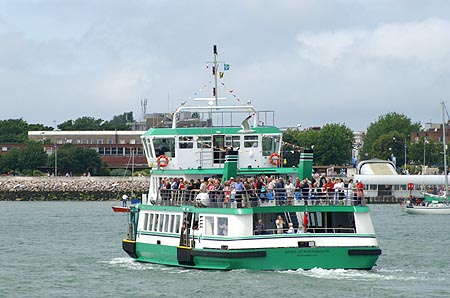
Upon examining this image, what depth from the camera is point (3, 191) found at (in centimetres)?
16225

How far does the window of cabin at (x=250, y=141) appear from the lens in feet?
177

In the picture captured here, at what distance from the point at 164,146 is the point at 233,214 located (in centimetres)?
881

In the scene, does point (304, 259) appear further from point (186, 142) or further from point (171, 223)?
point (186, 142)

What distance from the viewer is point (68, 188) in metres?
160

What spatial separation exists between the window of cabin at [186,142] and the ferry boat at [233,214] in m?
0.04

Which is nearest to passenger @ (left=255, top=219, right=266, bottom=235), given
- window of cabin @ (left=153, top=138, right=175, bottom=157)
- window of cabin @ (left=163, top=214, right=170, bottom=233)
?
window of cabin @ (left=163, top=214, right=170, bottom=233)

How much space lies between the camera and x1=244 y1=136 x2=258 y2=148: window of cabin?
54047mm

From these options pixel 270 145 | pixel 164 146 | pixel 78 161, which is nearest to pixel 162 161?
pixel 164 146

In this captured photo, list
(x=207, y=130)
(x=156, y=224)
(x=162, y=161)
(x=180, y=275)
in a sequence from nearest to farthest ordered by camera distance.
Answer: (x=180, y=275) < (x=156, y=224) < (x=207, y=130) < (x=162, y=161)

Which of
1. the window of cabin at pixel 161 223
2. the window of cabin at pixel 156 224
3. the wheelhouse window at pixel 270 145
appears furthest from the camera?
the wheelhouse window at pixel 270 145

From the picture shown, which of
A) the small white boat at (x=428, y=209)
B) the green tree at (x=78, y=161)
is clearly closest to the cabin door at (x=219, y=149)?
the small white boat at (x=428, y=209)

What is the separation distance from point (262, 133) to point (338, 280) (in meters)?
11.4

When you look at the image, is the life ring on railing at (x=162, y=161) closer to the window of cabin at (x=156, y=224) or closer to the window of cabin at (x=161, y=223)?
the window of cabin at (x=156, y=224)

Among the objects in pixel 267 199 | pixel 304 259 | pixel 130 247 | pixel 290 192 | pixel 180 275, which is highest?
pixel 290 192
